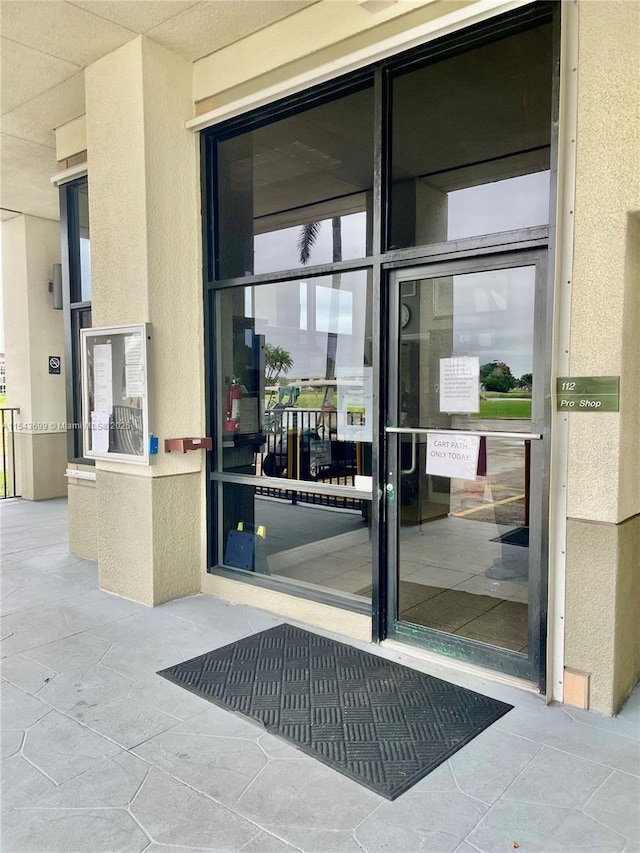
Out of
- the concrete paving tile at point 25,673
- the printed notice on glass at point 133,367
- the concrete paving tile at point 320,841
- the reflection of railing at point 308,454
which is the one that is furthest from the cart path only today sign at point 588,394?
the concrete paving tile at point 25,673

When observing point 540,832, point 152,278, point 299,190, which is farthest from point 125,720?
point 299,190

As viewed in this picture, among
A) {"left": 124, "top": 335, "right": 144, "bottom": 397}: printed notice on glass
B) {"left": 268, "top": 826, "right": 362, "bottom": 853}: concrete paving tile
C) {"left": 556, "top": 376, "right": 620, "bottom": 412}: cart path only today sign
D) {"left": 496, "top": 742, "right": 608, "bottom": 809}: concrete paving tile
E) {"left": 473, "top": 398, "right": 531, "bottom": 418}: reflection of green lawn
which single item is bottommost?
{"left": 268, "top": 826, "right": 362, "bottom": 853}: concrete paving tile

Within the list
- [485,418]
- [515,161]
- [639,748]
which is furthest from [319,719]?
[515,161]

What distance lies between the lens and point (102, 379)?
4086 millimetres

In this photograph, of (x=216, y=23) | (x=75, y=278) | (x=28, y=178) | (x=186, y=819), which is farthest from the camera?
(x=28, y=178)

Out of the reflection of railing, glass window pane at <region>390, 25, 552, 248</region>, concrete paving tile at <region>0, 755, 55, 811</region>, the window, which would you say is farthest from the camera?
the window

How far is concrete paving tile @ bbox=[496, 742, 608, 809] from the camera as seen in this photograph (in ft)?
6.59

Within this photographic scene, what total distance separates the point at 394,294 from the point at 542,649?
1823mm

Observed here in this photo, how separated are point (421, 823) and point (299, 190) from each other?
351cm

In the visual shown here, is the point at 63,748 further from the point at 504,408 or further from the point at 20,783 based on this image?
the point at 504,408

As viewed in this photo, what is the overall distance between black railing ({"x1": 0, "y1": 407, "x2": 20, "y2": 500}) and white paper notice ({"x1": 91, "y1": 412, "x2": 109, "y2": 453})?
12.9 feet

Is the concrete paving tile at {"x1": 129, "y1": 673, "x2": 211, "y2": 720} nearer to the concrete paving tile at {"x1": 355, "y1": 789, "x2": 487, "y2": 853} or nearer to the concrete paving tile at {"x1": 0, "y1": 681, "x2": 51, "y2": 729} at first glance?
the concrete paving tile at {"x1": 0, "y1": 681, "x2": 51, "y2": 729}

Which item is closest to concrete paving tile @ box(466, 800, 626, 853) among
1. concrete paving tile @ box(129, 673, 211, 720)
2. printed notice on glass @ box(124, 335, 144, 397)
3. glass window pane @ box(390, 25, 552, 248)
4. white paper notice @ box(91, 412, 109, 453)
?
concrete paving tile @ box(129, 673, 211, 720)

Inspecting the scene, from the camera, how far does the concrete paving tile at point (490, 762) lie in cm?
207
